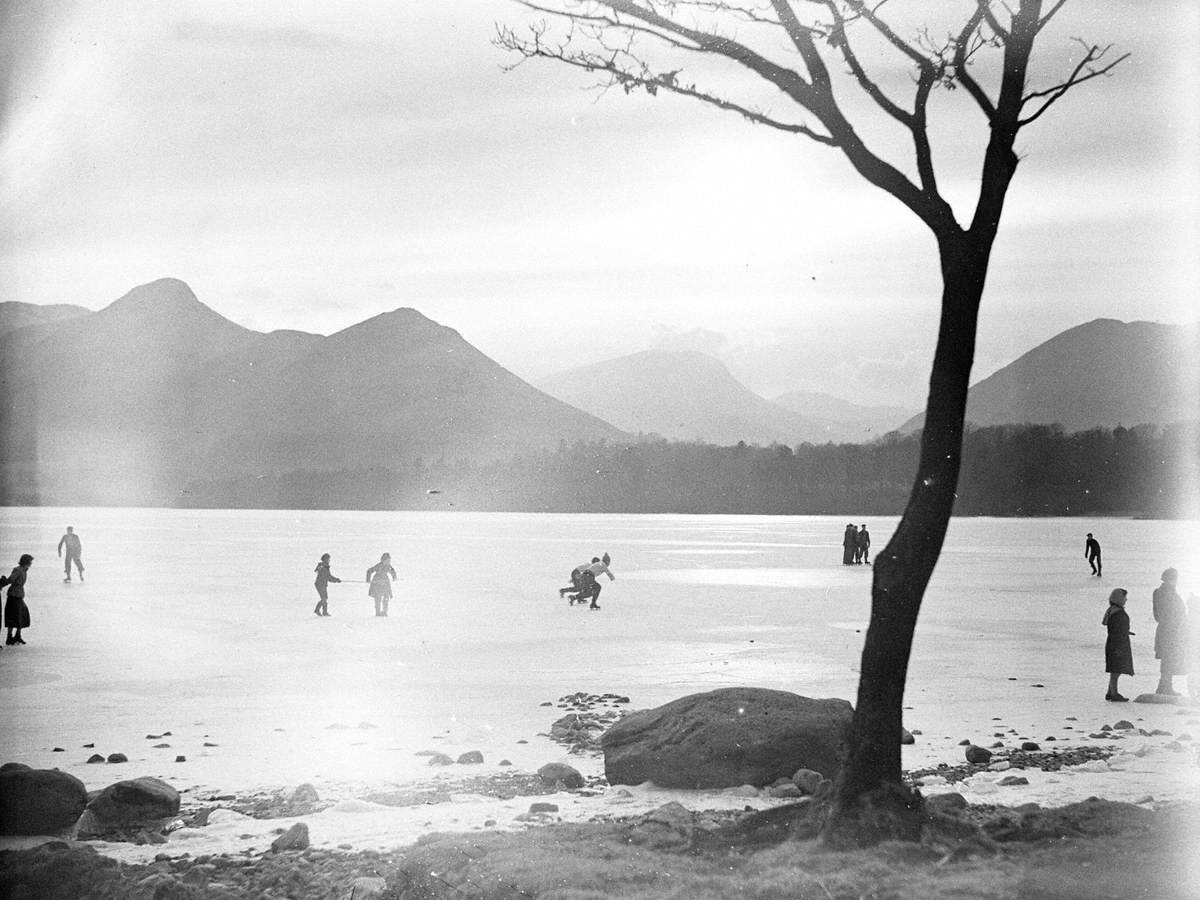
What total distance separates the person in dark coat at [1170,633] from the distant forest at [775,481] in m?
83.5

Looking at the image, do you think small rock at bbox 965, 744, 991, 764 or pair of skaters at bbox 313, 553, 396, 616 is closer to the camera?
small rock at bbox 965, 744, 991, 764

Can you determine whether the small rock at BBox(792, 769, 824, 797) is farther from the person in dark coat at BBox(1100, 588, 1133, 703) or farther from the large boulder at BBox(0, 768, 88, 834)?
the person in dark coat at BBox(1100, 588, 1133, 703)

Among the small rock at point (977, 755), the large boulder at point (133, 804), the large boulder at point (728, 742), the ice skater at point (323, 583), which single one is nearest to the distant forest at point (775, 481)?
the ice skater at point (323, 583)

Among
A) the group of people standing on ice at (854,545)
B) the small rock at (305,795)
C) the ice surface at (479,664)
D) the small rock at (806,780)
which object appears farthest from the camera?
the group of people standing on ice at (854,545)

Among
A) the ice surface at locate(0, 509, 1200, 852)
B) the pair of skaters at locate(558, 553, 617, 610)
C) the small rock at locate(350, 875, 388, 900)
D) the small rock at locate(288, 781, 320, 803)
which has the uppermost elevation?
the pair of skaters at locate(558, 553, 617, 610)

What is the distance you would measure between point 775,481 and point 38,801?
13426 cm

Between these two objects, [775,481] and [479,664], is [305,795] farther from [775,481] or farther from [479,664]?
[775,481]

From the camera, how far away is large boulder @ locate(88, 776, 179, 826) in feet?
28.7

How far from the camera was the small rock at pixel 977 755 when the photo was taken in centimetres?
1085

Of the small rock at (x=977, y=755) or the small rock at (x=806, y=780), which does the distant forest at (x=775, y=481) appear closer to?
the small rock at (x=977, y=755)

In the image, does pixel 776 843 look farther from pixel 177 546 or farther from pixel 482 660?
pixel 177 546

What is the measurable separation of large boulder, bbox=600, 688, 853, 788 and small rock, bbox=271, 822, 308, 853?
10.1ft

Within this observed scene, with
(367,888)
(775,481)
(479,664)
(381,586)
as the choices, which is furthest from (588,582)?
(775,481)

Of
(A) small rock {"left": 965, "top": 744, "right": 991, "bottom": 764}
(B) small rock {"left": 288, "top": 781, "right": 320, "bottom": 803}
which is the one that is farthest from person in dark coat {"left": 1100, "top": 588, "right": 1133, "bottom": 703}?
(B) small rock {"left": 288, "top": 781, "right": 320, "bottom": 803}
